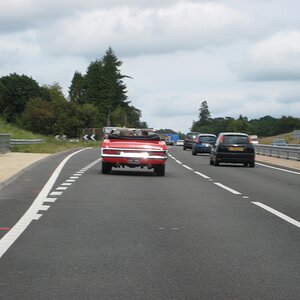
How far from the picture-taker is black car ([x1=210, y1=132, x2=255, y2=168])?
2980 cm

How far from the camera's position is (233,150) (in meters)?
29.9

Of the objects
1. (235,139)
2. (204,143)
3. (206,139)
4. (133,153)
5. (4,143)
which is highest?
(235,139)

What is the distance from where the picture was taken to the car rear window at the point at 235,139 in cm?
2989

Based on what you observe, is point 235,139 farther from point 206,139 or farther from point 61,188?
point 61,188

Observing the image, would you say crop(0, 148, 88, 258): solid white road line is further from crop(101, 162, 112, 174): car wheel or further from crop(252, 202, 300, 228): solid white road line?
crop(101, 162, 112, 174): car wheel

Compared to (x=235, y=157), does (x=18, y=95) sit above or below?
above

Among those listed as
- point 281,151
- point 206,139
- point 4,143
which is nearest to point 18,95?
point 206,139

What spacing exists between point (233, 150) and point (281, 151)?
36.6ft

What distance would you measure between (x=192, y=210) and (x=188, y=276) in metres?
5.47

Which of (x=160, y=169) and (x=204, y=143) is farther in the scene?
(x=204, y=143)

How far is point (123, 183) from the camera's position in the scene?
18062mm

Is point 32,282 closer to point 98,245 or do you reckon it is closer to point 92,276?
point 92,276

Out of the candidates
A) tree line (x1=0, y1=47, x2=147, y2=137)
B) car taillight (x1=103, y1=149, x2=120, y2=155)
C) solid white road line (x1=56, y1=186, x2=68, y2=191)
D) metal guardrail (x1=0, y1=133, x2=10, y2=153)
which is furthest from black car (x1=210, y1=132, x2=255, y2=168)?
tree line (x1=0, y1=47, x2=147, y2=137)

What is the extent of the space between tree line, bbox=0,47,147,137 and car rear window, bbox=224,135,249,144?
8879 cm
